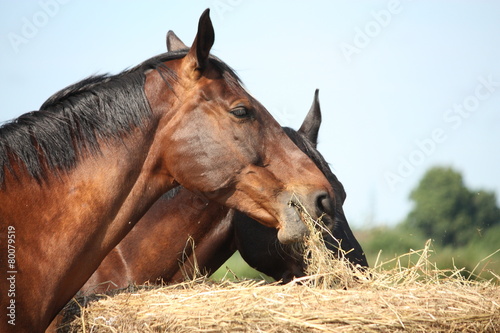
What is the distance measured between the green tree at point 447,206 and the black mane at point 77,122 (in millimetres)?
29287

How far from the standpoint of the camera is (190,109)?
3.83m

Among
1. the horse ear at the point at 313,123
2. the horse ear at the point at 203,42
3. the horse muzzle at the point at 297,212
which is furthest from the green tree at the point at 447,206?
the horse ear at the point at 203,42

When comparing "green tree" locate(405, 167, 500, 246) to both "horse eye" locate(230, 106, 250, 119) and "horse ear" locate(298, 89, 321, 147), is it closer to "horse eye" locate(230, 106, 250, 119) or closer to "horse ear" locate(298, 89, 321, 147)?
"horse ear" locate(298, 89, 321, 147)

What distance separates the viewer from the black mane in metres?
3.47

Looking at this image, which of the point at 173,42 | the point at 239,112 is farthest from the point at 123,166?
the point at 173,42

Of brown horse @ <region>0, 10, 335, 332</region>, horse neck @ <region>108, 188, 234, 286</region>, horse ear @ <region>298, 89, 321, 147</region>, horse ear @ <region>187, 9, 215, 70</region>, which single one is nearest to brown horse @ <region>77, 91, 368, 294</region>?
horse neck @ <region>108, 188, 234, 286</region>

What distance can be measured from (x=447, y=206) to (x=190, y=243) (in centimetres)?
3635

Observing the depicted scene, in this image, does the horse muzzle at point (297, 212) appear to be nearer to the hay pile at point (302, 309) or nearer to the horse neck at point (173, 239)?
the hay pile at point (302, 309)

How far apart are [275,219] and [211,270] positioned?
1.52m

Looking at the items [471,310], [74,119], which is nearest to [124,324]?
[74,119]

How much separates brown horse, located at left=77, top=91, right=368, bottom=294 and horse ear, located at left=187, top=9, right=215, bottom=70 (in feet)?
4.75

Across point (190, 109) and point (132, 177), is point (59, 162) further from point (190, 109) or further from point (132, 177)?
point (190, 109)

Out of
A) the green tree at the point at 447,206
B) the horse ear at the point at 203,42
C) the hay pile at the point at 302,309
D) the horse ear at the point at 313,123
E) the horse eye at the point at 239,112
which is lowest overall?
the green tree at the point at 447,206

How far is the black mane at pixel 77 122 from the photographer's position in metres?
3.47
